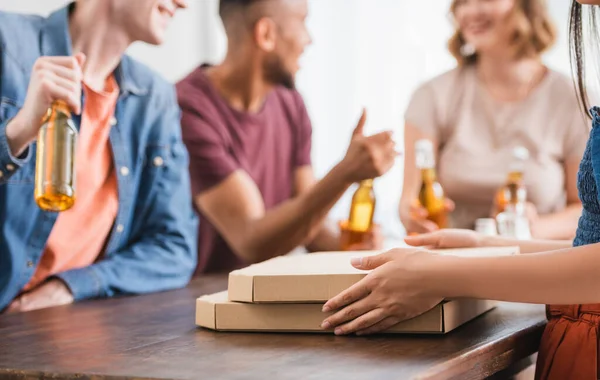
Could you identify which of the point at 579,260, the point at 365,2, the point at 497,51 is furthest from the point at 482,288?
the point at 365,2

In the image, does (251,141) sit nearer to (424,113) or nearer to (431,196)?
(424,113)

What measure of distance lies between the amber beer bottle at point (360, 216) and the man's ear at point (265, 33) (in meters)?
0.78

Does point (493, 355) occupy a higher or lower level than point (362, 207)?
lower

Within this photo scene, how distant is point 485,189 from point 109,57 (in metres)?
1.13

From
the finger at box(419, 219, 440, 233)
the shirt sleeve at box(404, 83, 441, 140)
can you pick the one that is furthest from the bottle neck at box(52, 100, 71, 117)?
the shirt sleeve at box(404, 83, 441, 140)

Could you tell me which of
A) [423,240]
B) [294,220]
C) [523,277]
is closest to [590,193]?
[523,277]

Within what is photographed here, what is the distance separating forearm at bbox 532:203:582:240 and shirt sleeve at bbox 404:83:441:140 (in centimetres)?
44

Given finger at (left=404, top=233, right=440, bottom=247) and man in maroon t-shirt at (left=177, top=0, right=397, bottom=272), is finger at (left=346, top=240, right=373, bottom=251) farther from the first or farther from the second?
finger at (left=404, top=233, right=440, bottom=247)

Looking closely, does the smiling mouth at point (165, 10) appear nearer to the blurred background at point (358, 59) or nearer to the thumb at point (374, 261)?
the thumb at point (374, 261)

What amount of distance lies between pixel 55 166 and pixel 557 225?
135 cm

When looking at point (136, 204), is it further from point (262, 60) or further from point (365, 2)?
point (365, 2)

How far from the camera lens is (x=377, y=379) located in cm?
68

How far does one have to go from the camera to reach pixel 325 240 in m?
2.22

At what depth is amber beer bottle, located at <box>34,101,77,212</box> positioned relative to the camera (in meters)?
1.06
